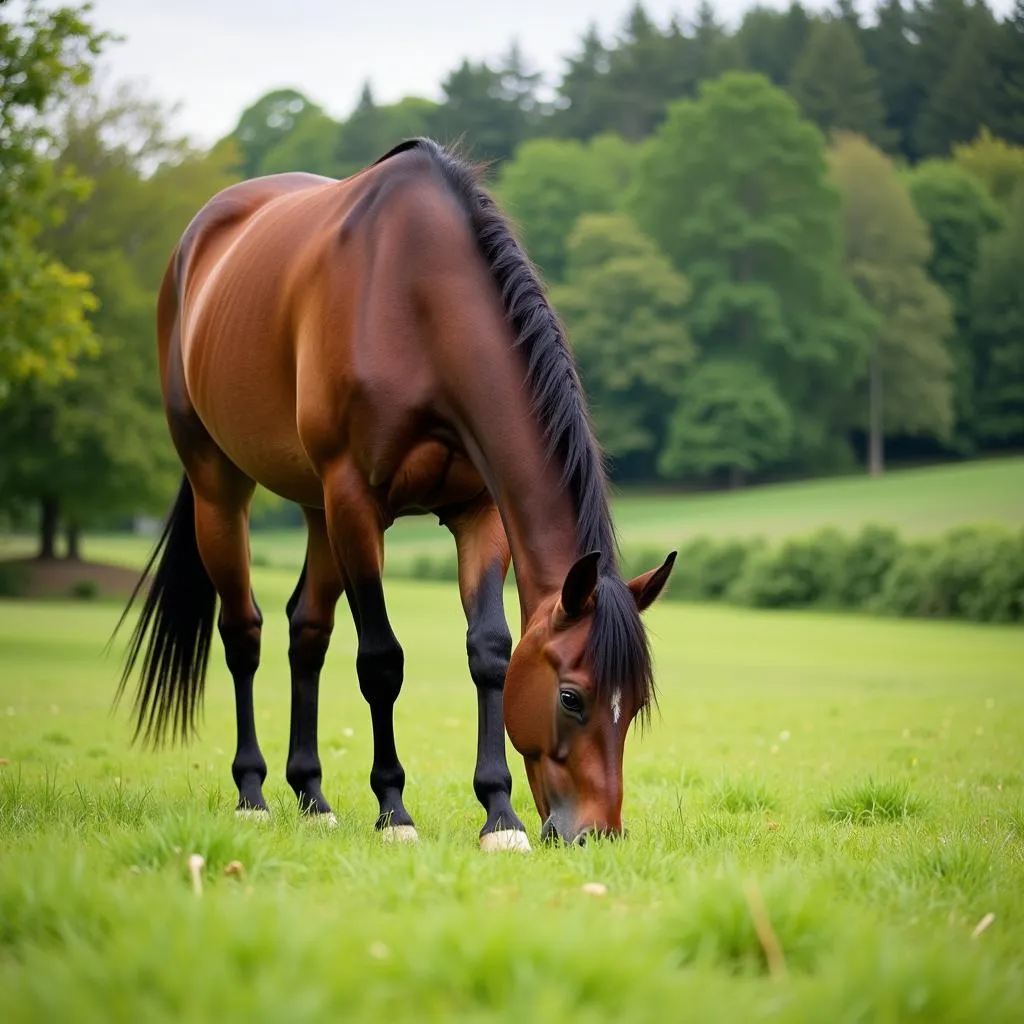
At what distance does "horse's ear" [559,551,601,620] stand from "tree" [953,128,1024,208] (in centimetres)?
5514

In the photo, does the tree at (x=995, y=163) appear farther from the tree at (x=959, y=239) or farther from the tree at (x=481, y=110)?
the tree at (x=481, y=110)

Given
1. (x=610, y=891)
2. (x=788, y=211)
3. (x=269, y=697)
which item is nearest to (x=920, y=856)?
(x=610, y=891)

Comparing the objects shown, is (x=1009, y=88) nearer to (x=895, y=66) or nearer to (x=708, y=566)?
(x=895, y=66)

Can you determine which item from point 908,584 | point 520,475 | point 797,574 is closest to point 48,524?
point 797,574

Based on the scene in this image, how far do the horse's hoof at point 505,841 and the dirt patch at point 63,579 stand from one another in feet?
91.6

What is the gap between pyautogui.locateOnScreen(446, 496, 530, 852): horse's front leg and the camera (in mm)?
4488

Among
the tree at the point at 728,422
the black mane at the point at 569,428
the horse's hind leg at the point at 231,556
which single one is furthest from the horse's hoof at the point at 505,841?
the tree at the point at 728,422

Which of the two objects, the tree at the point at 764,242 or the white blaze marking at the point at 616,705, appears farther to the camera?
the tree at the point at 764,242

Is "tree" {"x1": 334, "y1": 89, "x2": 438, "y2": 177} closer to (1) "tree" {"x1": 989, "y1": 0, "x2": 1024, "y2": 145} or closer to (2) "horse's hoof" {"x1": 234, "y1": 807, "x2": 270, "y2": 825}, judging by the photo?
(1) "tree" {"x1": 989, "y1": 0, "x2": 1024, "y2": 145}

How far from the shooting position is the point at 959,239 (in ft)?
206

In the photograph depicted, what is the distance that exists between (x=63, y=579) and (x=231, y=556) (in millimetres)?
27279

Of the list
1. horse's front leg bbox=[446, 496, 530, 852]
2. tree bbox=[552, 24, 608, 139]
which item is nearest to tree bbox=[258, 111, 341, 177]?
tree bbox=[552, 24, 608, 139]

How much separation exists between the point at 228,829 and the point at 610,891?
1060 mm

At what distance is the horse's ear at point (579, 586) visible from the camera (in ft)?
13.0
